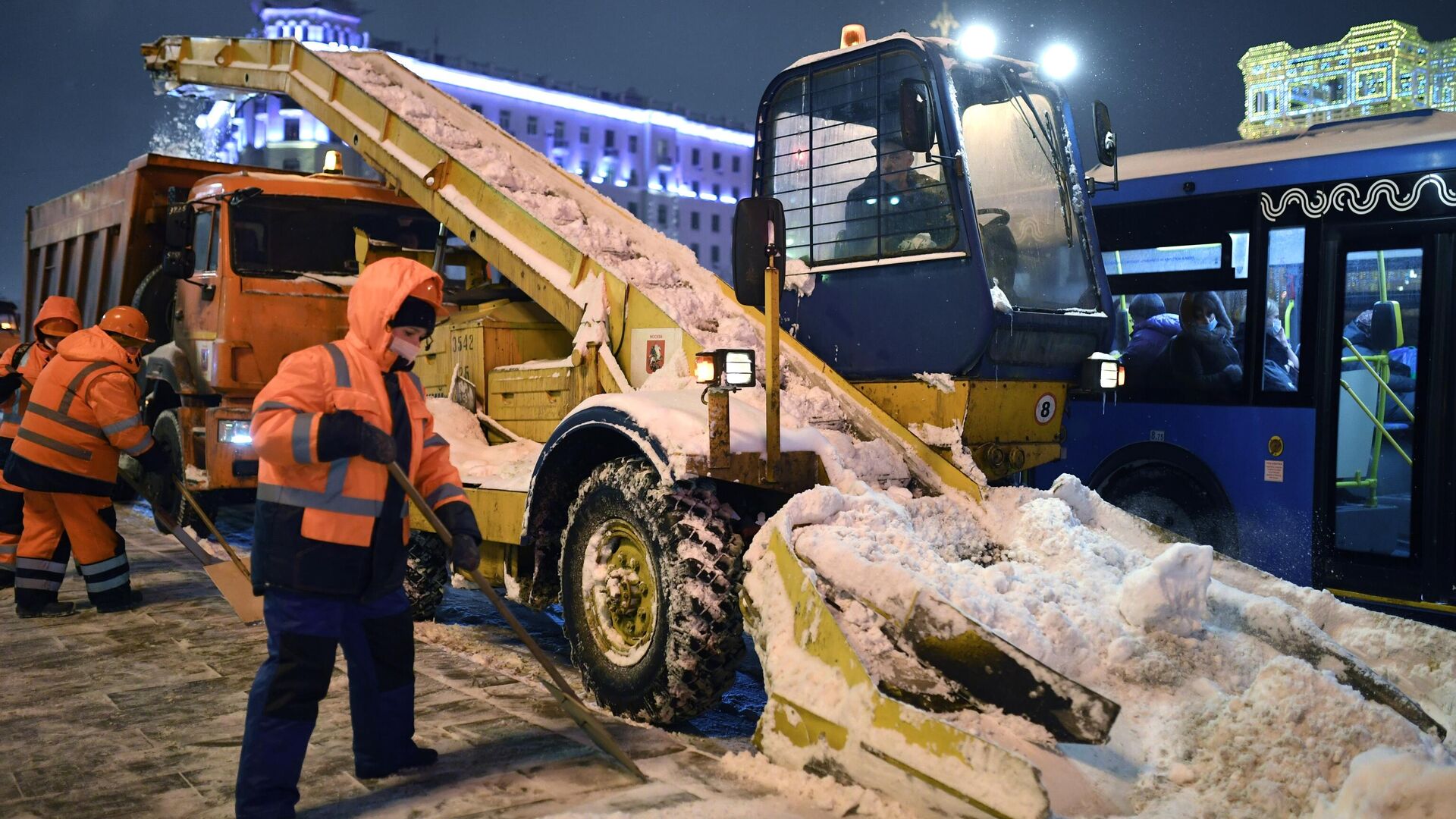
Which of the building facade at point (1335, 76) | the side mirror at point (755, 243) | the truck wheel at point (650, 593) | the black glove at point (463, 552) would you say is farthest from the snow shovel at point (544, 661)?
the building facade at point (1335, 76)

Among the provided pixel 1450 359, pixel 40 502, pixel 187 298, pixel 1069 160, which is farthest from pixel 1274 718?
pixel 187 298

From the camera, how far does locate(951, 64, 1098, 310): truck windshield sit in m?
5.37

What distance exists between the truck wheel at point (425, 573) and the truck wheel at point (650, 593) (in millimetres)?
1697

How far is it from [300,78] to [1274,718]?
334 inches

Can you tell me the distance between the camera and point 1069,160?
5875 mm

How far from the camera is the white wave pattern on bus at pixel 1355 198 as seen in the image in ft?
24.6

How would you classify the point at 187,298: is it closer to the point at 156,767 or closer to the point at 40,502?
the point at 40,502

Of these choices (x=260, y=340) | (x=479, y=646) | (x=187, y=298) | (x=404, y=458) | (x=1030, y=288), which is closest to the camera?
(x=404, y=458)

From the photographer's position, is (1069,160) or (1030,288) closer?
(1030,288)

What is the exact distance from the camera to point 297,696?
149 inches

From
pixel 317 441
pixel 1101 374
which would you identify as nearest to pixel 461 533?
pixel 317 441

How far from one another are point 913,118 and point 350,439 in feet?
8.80

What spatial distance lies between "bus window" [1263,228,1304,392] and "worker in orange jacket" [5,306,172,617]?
7214 mm

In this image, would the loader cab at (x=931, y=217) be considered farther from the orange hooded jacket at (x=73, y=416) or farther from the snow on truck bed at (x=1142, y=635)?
the orange hooded jacket at (x=73, y=416)
